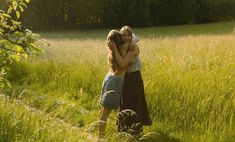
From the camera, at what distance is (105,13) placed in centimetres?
4059

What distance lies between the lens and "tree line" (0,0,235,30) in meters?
38.5

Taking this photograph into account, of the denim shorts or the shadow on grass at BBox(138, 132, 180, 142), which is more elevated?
the denim shorts

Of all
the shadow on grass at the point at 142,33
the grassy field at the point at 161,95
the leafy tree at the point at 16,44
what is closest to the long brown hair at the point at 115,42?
the grassy field at the point at 161,95

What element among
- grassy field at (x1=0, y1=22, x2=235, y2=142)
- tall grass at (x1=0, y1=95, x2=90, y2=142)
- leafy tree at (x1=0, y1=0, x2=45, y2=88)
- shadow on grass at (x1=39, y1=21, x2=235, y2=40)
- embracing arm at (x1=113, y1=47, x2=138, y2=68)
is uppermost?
leafy tree at (x1=0, y1=0, x2=45, y2=88)

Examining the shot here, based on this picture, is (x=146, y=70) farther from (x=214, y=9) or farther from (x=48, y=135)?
(x=214, y=9)

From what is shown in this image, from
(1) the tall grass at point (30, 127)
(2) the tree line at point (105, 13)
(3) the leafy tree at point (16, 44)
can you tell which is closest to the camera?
(1) the tall grass at point (30, 127)

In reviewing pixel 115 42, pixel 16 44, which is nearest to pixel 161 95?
pixel 115 42

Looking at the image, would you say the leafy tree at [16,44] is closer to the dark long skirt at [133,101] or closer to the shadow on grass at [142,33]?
the dark long skirt at [133,101]

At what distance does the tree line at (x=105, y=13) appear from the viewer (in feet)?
126

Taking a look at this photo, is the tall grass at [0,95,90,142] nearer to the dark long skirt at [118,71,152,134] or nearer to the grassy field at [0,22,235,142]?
the grassy field at [0,22,235,142]

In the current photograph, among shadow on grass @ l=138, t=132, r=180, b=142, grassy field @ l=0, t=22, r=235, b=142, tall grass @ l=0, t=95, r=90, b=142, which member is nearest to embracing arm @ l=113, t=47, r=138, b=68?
grassy field @ l=0, t=22, r=235, b=142

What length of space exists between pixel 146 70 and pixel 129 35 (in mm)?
2833

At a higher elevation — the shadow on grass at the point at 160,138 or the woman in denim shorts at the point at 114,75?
the woman in denim shorts at the point at 114,75

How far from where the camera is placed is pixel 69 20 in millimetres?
40375
